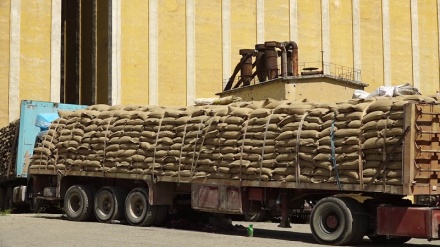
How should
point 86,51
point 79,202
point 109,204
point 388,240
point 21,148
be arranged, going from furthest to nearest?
point 86,51, point 21,148, point 79,202, point 109,204, point 388,240

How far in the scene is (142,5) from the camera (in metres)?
41.0

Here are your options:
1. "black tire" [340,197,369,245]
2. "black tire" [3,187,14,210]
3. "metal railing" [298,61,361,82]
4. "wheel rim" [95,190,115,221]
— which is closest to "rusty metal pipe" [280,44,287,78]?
"metal railing" [298,61,361,82]

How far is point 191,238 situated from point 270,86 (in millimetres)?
18465

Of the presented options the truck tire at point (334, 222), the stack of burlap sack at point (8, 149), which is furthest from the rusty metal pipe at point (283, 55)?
the truck tire at point (334, 222)

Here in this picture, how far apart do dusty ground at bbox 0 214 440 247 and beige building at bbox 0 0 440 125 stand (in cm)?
2242

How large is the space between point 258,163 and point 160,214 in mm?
3514

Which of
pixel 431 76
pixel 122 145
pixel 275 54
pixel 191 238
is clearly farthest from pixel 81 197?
pixel 431 76

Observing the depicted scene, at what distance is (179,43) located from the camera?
4156 centimetres

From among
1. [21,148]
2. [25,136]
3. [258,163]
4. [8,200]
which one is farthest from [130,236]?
[8,200]

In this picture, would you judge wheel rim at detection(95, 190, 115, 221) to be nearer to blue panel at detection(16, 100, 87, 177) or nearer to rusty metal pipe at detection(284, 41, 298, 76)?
blue panel at detection(16, 100, 87, 177)

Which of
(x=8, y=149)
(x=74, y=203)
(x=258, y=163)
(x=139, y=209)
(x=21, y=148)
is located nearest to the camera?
(x=258, y=163)

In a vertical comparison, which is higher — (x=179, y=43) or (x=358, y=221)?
(x=179, y=43)

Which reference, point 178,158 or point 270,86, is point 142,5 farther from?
point 178,158

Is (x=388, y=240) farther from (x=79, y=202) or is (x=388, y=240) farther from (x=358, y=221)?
(x=79, y=202)
